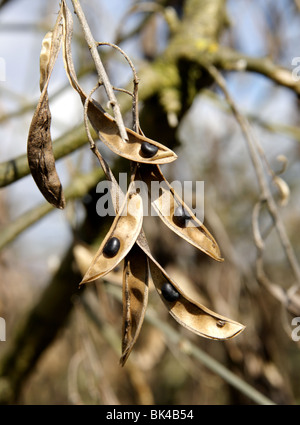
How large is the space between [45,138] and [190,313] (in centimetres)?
38

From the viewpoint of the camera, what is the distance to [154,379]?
553 centimetres

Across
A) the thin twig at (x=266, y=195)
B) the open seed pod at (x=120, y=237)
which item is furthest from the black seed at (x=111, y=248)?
the thin twig at (x=266, y=195)

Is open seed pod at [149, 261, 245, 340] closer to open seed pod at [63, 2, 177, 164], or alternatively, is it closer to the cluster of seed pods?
the cluster of seed pods

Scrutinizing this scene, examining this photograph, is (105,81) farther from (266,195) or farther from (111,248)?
(266,195)

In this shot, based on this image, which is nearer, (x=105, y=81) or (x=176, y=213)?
(x=105, y=81)

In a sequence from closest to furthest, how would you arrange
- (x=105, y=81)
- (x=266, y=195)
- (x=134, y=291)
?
(x=105, y=81), (x=134, y=291), (x=266, y=195)

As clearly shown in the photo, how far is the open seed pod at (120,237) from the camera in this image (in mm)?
697

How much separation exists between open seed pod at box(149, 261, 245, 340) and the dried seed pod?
21cm

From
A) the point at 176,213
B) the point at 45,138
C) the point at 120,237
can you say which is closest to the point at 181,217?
the point at 176,213

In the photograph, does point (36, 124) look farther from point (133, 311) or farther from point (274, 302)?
point (274, 302)

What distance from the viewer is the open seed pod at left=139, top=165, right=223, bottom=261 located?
30.1 inches

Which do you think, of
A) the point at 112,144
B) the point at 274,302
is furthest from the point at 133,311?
the point at 274,302

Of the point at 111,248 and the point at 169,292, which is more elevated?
the point at 111,248

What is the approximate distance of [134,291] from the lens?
0.74 meters
